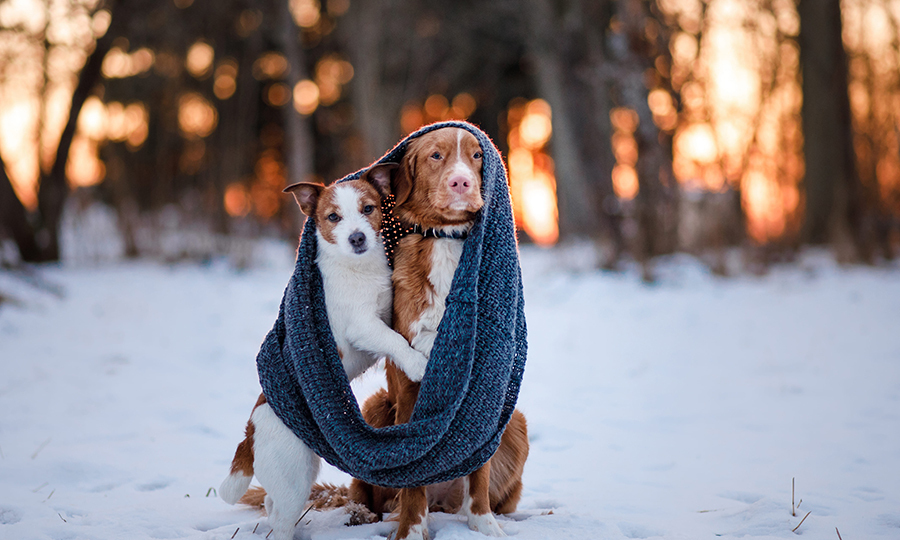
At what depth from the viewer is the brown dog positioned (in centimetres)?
276

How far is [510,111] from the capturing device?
74.9 ft

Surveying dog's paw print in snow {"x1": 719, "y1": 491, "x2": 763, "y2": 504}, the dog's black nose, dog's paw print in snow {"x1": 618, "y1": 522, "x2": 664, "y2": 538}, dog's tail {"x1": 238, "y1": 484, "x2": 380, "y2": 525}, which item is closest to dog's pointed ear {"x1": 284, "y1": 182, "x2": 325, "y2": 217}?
the dog's black nose

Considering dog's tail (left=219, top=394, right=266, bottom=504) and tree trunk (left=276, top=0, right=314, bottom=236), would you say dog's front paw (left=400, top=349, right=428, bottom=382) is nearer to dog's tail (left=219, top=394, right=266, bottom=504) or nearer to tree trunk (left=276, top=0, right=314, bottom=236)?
dog's tail (left=219, top=394, right=266, bottom=504)

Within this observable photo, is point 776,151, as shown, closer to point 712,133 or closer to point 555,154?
point 712,133

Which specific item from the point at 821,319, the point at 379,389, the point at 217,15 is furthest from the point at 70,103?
the point at 821,319

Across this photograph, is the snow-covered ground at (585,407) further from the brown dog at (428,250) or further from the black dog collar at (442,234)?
the black dog collar at (442,234)

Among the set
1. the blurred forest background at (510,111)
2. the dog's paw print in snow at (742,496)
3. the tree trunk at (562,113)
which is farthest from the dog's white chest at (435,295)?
the tree trunk at (562,113)

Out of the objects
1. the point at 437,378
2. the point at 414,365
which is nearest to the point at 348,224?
the point at 414,365

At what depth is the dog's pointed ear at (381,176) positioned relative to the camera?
9.86 ft

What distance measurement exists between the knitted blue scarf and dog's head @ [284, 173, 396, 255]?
194 millimetres

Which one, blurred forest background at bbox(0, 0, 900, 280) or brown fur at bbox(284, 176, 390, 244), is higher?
blurred forest background at bbox(0, 0, 900, 280)

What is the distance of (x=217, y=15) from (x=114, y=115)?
418 cm

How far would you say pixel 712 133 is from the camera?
10.9 meters

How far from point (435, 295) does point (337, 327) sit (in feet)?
1.51
